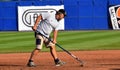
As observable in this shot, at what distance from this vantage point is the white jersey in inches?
461

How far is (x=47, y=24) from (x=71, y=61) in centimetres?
218

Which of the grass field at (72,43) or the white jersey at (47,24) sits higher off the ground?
the white jersey at (47,24)

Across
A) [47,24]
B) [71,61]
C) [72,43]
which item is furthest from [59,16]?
[72,43]

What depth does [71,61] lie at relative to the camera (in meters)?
13.4

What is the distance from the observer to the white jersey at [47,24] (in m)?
11.7

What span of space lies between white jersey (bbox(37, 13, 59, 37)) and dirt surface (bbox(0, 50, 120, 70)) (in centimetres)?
109

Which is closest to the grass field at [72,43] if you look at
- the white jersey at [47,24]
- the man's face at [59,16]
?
the white jersey at [47,24]

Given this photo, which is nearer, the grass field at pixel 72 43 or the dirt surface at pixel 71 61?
the dirt surface at pixel 71 61

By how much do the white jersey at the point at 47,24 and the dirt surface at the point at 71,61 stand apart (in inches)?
43.0

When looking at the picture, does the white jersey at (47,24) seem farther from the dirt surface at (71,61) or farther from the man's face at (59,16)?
the dirt surface at (71,61)

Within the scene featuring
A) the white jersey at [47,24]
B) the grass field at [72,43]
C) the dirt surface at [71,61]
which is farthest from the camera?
the grass field at [72,43]

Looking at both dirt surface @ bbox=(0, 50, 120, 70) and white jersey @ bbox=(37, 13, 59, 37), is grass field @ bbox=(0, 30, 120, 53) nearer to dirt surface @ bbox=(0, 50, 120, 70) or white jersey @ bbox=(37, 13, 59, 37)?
→ dirt surface @ bbox=(0, 50, 120, 70)

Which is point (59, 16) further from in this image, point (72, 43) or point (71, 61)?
point (72, 43)

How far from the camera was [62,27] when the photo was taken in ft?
117
